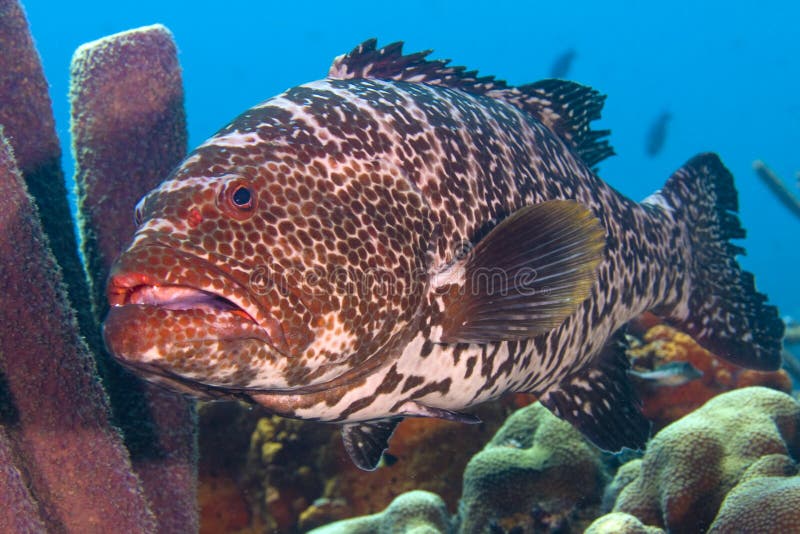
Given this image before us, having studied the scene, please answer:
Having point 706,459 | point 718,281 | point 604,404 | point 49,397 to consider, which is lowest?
point 49,397

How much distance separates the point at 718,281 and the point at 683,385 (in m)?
1.36

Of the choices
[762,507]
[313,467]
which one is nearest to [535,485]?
[762,507]

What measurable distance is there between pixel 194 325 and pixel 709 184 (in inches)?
149

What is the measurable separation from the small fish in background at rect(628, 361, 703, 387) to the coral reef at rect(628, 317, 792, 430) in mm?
44

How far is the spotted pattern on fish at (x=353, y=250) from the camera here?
1.81m

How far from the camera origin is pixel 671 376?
494cm

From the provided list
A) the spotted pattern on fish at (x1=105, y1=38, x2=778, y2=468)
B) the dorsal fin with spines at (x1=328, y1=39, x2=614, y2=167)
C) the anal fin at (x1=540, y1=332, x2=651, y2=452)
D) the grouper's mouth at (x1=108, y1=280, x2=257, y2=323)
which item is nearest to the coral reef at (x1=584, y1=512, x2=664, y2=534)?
the anal fin at (x1=540, y1=332, x2=651, y2=452)

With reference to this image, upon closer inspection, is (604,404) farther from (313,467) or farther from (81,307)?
(81,307)

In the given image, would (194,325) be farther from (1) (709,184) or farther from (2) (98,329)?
(1) (709,184)

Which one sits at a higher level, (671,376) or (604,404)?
(671,376)

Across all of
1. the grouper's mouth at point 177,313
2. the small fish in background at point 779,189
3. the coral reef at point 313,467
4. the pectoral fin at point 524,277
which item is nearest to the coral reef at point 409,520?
the coral reef at point 313,467

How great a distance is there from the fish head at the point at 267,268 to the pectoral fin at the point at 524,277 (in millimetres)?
201

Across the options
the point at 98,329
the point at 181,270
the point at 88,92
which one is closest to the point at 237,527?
the point at 98,329

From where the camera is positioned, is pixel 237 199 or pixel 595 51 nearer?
pixel 237 199
